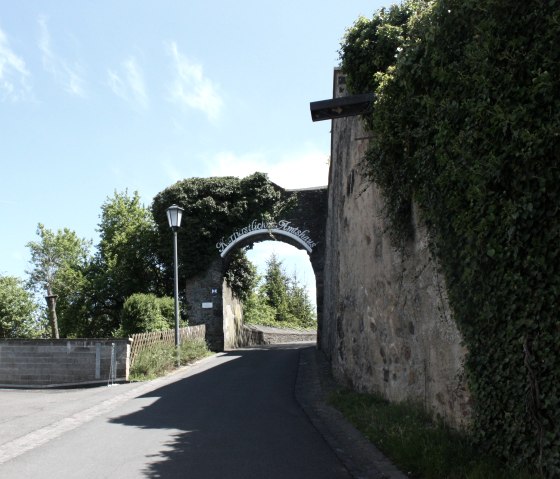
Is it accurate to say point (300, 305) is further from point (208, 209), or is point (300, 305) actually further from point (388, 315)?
point (388, 315)

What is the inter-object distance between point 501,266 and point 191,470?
3.56m

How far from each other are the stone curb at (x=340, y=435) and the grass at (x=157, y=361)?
3995mm

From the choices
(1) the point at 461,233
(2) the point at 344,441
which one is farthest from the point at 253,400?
(1) the point at 461,233

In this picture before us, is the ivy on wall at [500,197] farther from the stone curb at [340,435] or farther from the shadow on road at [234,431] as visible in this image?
the shadow on road at [234,431]

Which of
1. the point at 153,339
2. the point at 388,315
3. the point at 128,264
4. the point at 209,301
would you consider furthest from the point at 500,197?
the point at 128,264

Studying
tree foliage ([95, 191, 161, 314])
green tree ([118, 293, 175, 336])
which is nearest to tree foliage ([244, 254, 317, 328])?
tree foliage ([95, 191, 161, 314])

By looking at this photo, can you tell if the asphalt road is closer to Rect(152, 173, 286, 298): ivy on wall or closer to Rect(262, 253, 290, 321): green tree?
Rect(152, 173, 286, 298): ivy on wall

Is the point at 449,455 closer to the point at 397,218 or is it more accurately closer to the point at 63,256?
the point at 397,218

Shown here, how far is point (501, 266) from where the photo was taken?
4605 mm

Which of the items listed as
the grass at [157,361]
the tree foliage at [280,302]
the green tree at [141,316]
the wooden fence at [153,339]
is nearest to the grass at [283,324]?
the tree foliage at [280,302]

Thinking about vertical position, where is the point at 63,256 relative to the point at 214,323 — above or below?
above

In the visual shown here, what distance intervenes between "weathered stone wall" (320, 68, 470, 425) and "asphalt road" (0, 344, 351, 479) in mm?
1406

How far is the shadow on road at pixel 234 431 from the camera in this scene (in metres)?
5.52

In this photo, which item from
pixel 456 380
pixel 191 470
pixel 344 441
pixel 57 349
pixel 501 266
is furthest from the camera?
pixel 57 349
